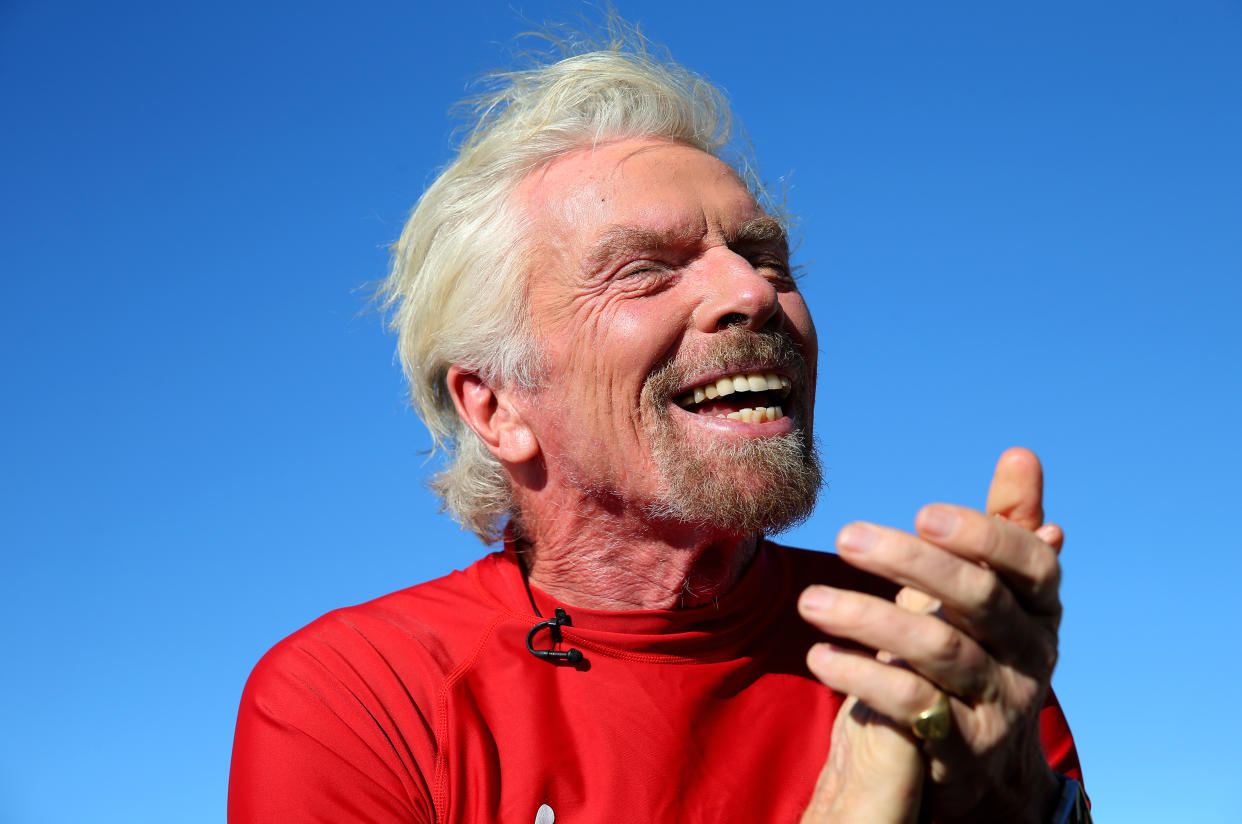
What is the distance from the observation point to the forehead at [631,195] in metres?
3.39

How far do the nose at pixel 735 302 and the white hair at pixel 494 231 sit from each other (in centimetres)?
60

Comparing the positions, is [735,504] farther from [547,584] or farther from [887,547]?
[887,547]

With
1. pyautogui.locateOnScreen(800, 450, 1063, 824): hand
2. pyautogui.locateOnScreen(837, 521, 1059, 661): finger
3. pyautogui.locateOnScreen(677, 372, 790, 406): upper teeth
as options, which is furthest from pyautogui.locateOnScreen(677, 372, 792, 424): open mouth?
pyautogui.locateOnScreen(837, 521, 1059, 661): finger

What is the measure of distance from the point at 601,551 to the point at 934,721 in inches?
64.3

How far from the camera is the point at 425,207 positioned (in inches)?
159

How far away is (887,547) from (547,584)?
1938mm

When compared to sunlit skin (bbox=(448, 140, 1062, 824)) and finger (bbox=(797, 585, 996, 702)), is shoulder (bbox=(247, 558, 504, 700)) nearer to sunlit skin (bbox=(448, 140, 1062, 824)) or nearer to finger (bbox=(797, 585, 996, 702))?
sunlit skin (bbox=(448, 140, 1062, 824))

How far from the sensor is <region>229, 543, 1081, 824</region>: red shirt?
2.83 metres

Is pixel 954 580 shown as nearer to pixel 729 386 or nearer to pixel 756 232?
pixel 729 386

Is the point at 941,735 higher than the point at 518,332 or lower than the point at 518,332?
lower

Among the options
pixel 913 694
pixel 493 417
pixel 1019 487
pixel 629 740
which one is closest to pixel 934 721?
pixel 913 694

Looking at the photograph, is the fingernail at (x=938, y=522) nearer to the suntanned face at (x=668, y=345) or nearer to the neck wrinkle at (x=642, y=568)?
the suntanned face at (x=668, y=345)

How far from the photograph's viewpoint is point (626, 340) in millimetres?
3203

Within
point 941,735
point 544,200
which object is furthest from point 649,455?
point 941,735
